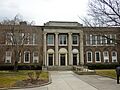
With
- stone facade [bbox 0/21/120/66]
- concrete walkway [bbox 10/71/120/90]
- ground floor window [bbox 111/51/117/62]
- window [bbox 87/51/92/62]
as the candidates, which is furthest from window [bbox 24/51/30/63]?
concrete walkway [bbox 10/71/120/90]

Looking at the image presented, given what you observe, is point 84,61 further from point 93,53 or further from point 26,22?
point 26,22

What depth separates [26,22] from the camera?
4075 centimetres

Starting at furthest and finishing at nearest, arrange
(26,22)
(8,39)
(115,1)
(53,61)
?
1. (53,61)
2. (26,22)
3. (8,39)
4. (115,1)

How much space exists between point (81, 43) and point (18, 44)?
19649 mm

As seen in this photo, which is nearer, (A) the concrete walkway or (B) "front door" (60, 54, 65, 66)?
(A) the concrete walkway

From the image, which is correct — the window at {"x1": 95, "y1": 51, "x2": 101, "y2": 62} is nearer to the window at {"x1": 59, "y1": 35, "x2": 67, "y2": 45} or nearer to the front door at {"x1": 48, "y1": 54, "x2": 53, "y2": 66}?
the window at {"x1": 59, "y1": 35, "x2": 67, "y2": 45}

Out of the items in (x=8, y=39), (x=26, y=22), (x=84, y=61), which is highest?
(x=26, y=22)

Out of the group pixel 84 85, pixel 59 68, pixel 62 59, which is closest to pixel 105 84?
pixel 84 85

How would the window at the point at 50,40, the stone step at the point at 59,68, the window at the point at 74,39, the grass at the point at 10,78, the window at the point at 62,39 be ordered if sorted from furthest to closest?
1. the window at the point at 74,39
2. the window at the point at 62,39
3. the window at the point at 50,40
4. the stone step at the point at 59,68
5. the grass at the point at 10,78

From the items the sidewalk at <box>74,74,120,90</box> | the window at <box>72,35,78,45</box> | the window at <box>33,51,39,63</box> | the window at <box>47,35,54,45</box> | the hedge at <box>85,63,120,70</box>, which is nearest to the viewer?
the sidewalk at <box>74,74,120,90</box>

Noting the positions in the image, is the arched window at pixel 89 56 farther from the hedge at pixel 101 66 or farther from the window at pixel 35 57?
the window at pixel 35 57

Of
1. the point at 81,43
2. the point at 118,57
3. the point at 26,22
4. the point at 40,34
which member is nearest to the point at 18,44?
the point at 26,22

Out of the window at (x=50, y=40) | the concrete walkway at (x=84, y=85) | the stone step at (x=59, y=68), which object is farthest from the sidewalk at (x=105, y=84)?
the window at (x=50, y=40)

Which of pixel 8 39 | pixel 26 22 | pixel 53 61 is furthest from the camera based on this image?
pixel 53 61
